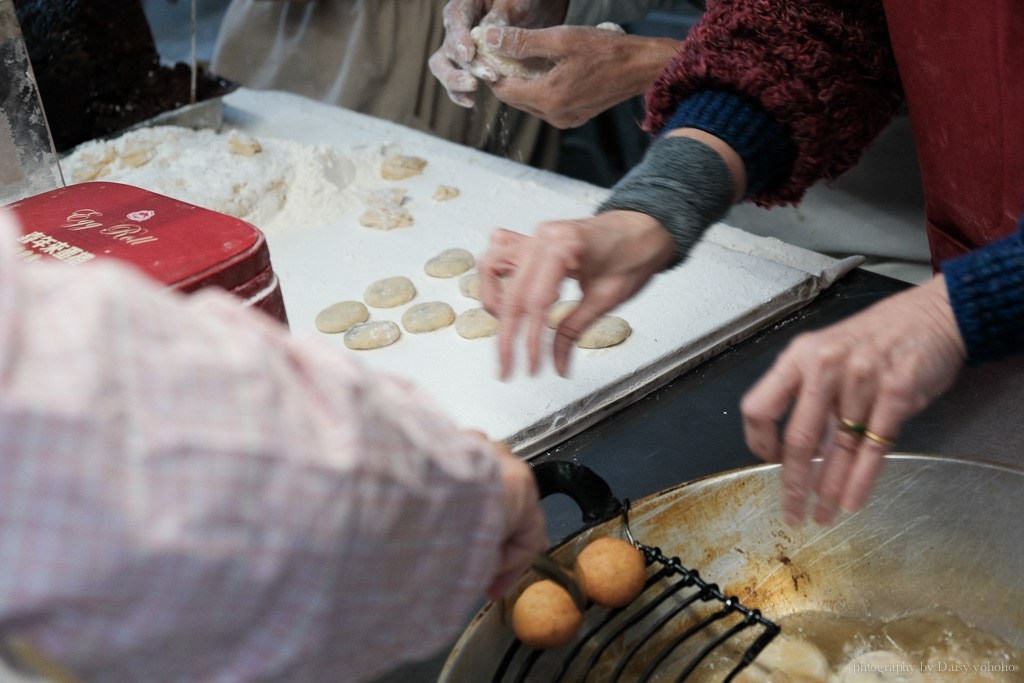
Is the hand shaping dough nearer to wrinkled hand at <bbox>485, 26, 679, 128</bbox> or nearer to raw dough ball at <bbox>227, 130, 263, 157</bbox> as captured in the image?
wrinkled hand at <bbox>485, 26, 679, 128</bbox>

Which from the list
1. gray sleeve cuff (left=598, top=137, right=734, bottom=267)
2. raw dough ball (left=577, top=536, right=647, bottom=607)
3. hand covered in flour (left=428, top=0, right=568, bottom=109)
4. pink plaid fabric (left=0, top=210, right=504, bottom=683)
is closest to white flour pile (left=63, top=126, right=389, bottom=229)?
hand covered in flour (left=428, top=0, right=568, bottom=109)

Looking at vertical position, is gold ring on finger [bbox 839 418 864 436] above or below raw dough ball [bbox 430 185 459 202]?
above

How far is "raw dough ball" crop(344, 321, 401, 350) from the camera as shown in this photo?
1.35 meters

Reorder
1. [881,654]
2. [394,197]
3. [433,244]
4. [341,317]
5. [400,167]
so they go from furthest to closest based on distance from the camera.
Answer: [400,167] < [394,197] < [433,244] < [341,317] < [881,654]

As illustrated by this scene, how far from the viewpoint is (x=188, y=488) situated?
1.29ft

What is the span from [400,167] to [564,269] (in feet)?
3.34

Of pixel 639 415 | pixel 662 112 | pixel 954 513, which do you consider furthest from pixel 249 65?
pixel 954 513

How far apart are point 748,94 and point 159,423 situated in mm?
893

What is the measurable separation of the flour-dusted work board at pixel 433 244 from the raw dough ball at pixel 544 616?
0.37m

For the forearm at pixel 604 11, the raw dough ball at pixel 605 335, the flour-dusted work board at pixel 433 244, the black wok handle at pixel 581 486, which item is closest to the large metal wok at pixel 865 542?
the black wok handle at pixel 581 486

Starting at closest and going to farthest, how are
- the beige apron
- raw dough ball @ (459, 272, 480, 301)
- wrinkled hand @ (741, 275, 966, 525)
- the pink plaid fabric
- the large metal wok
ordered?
1. the pink plaid fabric
2. wrinkled hand @ (741, 275, 966, 525)
3. the large metal wok
4. raw dough ball @ (459, 272, 480, 301)
5. the beige apron

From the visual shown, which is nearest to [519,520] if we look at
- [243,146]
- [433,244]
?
[433,244]

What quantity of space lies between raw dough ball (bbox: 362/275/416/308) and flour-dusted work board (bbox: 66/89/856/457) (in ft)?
0.04

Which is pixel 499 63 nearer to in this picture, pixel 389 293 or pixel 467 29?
pixel 467 29
